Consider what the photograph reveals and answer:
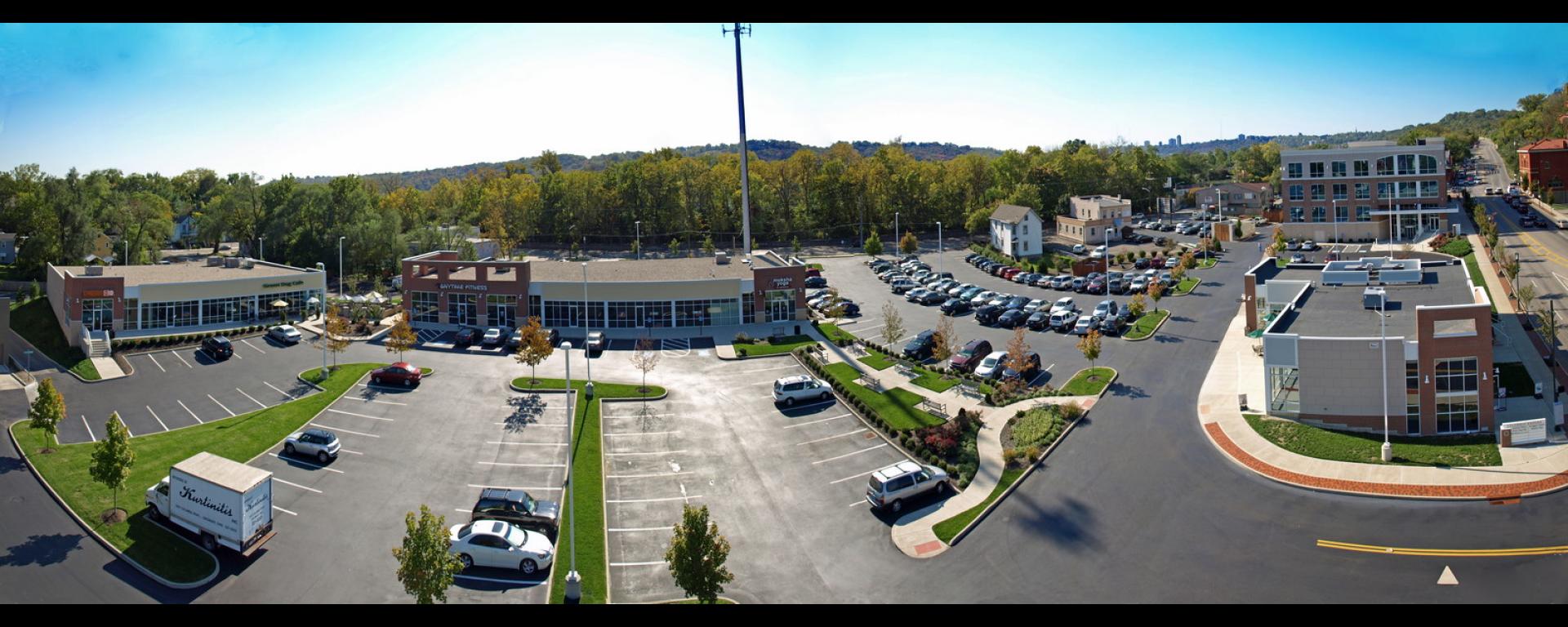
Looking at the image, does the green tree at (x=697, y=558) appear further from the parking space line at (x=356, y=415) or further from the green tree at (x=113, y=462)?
the parking space line at (x=356, y=415)

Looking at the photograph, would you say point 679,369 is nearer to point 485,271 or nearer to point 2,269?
point 485,271

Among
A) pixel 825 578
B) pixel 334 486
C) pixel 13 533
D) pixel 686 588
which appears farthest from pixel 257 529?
pixel 825 578

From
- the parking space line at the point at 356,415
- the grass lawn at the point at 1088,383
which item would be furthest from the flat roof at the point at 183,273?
the grass lawn at the point at 1088,383

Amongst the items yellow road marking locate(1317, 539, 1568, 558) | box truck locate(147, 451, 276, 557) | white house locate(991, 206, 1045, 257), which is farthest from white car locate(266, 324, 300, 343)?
white house locate(991, 206, 1045, 257)

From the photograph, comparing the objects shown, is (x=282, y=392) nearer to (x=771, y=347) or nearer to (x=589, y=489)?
(x=589, y=489)

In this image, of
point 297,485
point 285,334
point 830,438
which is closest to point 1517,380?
point 830,438
